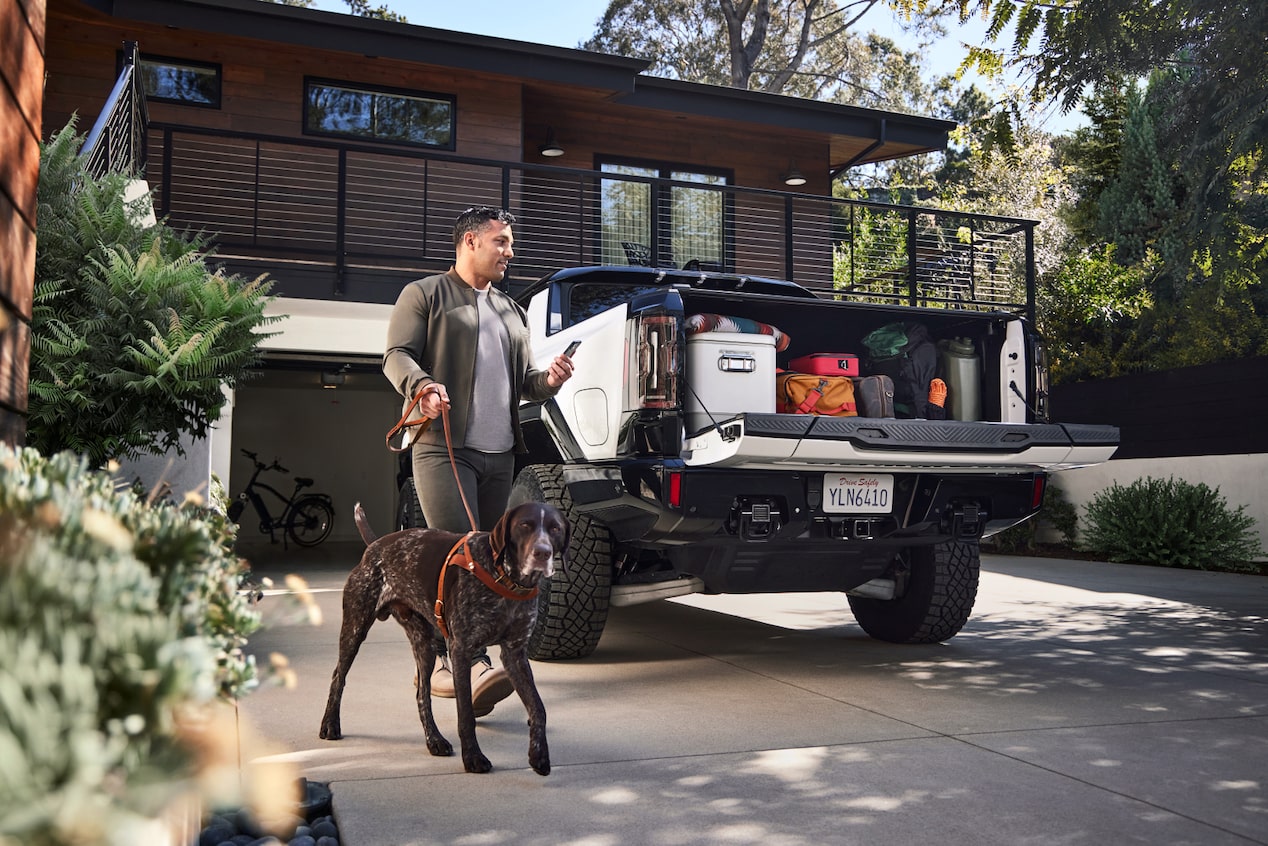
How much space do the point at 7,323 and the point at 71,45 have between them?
35.8 feet

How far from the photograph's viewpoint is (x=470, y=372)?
13.6 ft

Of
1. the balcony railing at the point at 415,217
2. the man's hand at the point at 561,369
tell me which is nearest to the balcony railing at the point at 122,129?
the balcony railing at the point at 415,217

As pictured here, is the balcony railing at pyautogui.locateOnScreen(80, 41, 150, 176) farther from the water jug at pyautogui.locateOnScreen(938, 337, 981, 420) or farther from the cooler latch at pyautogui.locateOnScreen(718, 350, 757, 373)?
the water jug at pyautogui.locateOnScreen(938, 337, 981, 420)

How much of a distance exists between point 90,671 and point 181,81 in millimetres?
12554

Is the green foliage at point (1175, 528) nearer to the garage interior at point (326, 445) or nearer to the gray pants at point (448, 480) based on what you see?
the gray pants at point (448, 480)

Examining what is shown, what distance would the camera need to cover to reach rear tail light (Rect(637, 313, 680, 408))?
4.46m

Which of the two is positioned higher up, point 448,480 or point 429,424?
point 429,424

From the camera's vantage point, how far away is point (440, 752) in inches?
141

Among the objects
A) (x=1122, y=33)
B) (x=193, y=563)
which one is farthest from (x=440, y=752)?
(x=1122, y=33)

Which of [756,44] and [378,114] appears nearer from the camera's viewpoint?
[378,114]

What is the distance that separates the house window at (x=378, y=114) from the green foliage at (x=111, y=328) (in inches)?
301

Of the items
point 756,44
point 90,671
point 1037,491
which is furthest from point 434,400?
point 756,44

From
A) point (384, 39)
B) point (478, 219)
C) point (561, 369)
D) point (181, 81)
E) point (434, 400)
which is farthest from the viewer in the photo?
point (181, 81)

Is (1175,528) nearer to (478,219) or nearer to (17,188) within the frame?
(478,219)
